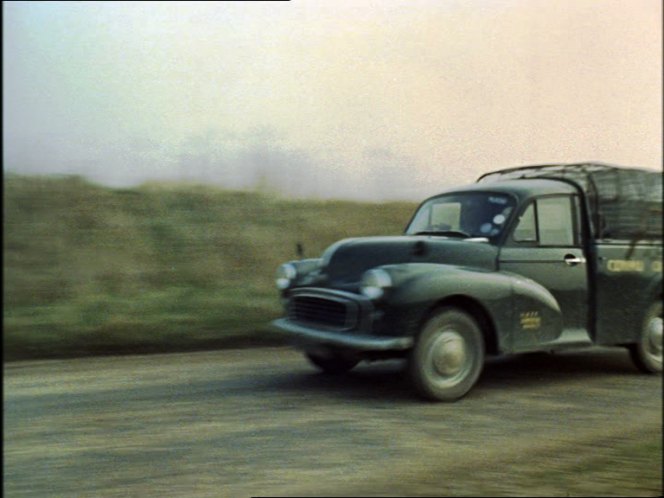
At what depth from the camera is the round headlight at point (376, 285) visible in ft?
9.61

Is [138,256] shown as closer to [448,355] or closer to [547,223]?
[448,355]

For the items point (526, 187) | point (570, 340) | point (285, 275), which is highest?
point (526, 187)

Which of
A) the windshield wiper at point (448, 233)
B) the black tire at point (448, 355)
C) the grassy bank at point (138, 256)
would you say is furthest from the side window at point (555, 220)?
the grassy bank at point (138, 256)

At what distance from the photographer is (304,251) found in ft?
8.09

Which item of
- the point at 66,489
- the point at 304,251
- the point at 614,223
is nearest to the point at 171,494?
the point at 66,489

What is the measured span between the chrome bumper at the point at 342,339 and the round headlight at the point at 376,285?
180 mm

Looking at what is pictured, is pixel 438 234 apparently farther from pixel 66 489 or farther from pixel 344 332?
pixel 66 489

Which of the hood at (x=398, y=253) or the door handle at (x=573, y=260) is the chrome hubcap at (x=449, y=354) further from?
the door handle at (x=573, y=260)

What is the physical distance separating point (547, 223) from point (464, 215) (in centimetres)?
41

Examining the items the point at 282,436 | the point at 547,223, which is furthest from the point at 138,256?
the point at 547,223

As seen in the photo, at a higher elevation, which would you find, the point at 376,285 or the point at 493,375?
the point at 376,285

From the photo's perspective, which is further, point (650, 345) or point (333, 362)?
point (650, 345)

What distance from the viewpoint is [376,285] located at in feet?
9.70

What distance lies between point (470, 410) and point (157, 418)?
1.38 metres
